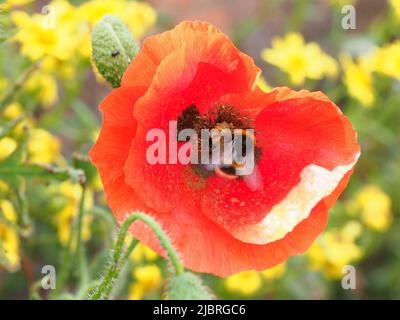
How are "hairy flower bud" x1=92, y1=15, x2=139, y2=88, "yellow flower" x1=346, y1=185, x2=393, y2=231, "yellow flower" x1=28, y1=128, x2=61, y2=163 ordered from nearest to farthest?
"hairy flower bud" x1=92, y1=15, x2=139, y2=88
"yellow flower" x1=28, y1=128, x2=61, y2=163
"yellow flower" x1=346, y1=185, x2=393, y2=231

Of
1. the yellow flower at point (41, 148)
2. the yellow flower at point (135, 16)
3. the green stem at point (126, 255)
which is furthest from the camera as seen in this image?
the yellow flower at point (135, 16)

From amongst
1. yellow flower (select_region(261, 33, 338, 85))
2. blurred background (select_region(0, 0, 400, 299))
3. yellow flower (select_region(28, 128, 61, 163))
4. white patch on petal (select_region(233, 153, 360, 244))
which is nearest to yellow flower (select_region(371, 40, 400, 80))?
blurred background (select_region(0, 0, 400, 299))

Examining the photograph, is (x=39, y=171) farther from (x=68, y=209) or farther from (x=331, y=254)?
(x=331, y=254)

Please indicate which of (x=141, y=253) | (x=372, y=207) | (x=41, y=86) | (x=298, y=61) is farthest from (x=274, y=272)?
(x=41, y=86)

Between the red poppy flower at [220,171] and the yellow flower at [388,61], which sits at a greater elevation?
the yellow flower at [388,61]

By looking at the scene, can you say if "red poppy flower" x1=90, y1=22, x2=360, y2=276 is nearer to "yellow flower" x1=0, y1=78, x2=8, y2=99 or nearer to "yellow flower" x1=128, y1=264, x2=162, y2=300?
"yellow flower" x1=128, y1=264, x2=162, y2=300

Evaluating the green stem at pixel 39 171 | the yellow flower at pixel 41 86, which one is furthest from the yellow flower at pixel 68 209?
the green stem at pixel 39 171

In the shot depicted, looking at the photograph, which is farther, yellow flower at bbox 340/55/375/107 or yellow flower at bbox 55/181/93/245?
yellow flower at bbox 340/55/375/107

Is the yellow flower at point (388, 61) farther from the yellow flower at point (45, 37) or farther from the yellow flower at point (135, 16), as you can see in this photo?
the yellow flower at point (45, 37)

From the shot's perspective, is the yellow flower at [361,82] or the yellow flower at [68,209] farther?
the yellow flower at [361,82]
